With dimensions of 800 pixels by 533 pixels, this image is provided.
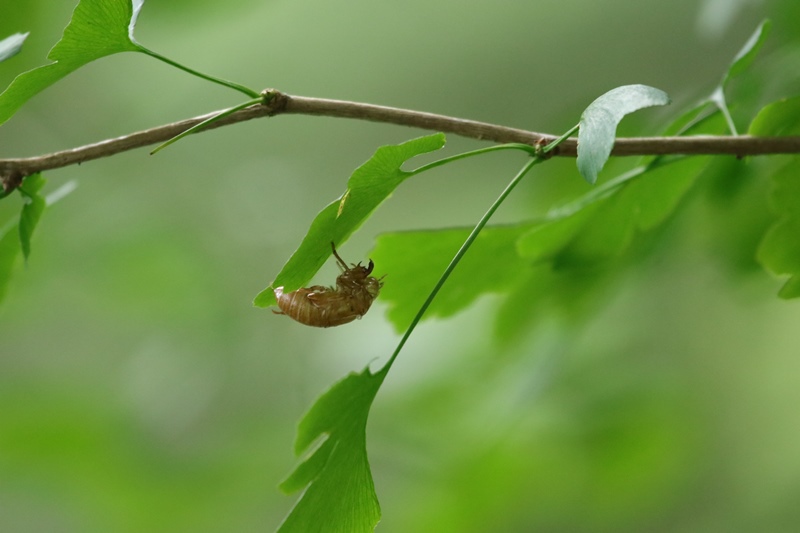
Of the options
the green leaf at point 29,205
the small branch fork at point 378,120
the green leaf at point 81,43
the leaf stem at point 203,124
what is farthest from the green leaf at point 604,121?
the green leaf at point 29,205

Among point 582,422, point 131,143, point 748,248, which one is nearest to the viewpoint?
point 131,143

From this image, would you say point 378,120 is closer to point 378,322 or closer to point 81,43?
point 81,43

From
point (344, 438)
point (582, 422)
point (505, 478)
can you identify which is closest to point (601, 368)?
point (582, 422)

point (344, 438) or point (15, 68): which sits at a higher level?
point (15, 68)

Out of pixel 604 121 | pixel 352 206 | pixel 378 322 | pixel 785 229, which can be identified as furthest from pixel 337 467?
pixel 378 322

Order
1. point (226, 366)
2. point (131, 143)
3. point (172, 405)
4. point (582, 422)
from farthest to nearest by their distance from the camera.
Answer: point (226, 366), point (172, 405), point (582, 422), point (131, 143)

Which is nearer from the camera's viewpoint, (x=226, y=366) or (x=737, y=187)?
(x=737, y=187)

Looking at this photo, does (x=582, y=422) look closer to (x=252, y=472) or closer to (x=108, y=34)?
(x=252, y=472)
